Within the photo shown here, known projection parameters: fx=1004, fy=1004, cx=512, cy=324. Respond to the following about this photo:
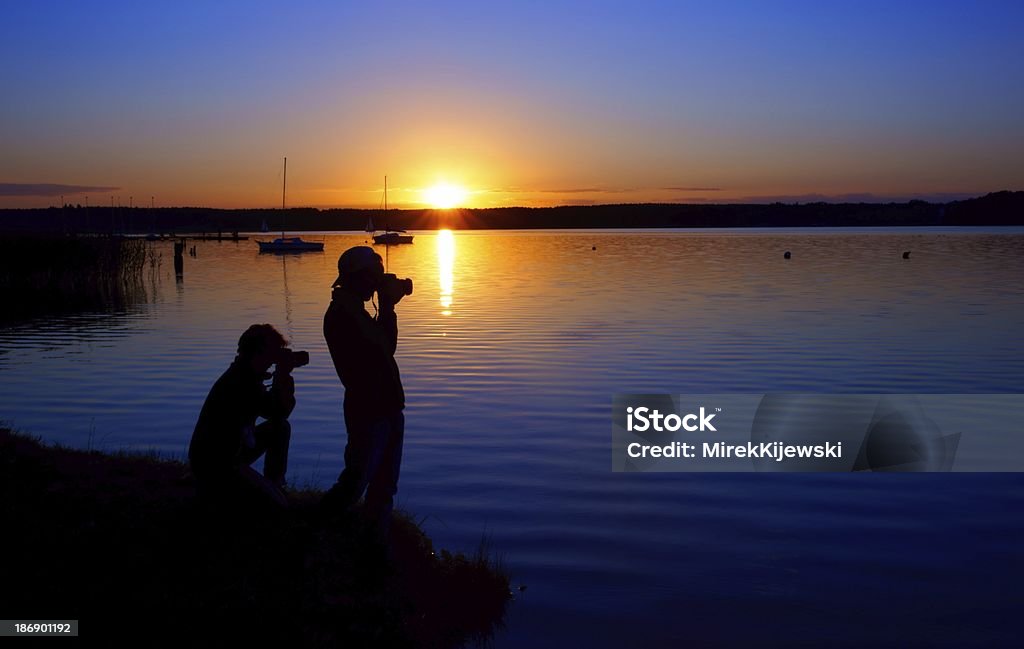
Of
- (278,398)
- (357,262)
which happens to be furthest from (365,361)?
(278,398)

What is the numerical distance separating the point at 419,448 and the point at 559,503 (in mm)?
3524

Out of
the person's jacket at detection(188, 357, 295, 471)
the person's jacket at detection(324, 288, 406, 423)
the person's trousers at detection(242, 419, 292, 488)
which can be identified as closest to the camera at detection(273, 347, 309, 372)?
the person's jacket at detection(188, 357, 295, 471)

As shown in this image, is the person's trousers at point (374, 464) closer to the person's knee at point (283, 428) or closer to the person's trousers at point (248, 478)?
the person's trousers at point (248, 478)

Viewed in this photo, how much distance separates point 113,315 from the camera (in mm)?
37719

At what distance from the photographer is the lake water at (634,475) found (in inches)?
335

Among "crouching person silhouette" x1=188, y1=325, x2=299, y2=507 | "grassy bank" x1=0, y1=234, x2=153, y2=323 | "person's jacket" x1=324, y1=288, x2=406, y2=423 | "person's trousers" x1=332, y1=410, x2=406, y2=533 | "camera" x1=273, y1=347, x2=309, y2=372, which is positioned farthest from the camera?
"grassy bank" x1=0, y1=234, x2=153, y2=323

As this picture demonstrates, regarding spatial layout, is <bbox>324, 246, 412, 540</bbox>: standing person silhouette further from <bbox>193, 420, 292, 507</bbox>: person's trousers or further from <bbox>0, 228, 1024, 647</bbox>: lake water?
<bbox>0, 228, 1024, 647</bbox>: lake water

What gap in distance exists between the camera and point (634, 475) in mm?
12852

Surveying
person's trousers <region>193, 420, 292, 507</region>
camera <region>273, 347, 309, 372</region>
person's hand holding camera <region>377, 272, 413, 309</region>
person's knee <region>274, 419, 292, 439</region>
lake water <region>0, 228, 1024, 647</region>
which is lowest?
lake water <region>0, 228, 1024, 647</region>

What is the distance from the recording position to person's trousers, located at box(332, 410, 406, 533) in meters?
7.71

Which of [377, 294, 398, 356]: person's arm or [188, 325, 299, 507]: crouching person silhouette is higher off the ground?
[377, 294, 398, 356]: person's arm

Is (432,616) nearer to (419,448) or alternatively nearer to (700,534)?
(700,534)

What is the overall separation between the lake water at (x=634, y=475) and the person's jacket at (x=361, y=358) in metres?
2.12

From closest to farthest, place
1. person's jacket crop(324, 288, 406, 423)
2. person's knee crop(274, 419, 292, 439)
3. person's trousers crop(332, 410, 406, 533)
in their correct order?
person's jacket crop(324, 288, 406, 423)
person's trousers crop(332, 410, 406, 533)
person's knee crop(274, 419, 292, 439)
